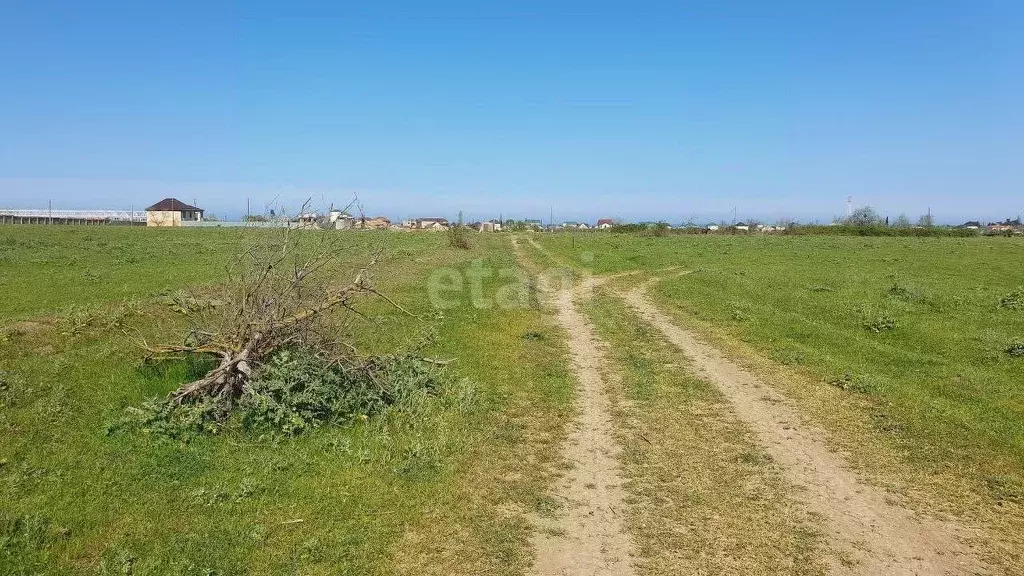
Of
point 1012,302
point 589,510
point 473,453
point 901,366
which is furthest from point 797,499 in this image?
point 1012,302

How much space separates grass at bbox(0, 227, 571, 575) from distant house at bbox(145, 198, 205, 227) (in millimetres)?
96466

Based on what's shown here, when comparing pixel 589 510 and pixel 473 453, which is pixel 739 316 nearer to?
pixel 473 453

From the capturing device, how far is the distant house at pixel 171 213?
99812mm

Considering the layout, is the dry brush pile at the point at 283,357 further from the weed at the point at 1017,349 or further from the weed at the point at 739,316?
the weed at the point at 1017,349

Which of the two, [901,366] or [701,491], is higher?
[901,366]

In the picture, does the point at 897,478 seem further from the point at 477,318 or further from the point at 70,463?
the point at 477,318

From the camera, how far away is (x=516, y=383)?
1028cm

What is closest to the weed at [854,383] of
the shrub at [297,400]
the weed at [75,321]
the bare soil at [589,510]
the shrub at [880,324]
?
the bare soil at [589,510]

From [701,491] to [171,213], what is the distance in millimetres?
112274

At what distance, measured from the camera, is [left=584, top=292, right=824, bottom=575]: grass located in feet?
17.1

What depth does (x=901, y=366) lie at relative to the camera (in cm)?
1142

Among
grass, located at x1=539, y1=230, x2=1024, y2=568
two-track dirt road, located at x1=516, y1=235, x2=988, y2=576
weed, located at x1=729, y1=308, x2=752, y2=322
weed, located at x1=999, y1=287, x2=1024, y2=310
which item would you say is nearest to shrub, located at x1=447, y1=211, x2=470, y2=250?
grass, located at x1=539, y1=230, x2=1024, y2=568

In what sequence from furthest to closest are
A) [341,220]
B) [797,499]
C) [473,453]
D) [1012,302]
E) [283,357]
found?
1. [1012,302]
2. [341,220]
3. [283,357]
4. [473,453]
5. [797,499]

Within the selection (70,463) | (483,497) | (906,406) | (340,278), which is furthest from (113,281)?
(906,406)
